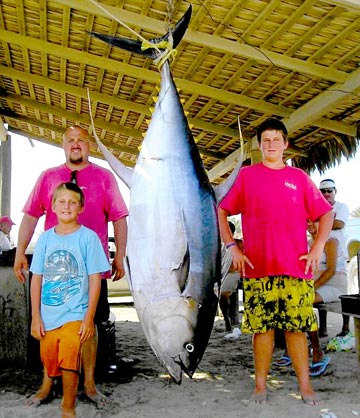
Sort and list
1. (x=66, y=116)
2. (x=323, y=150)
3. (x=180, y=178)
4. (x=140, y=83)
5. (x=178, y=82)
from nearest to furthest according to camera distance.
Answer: (x=180, y=178) < (x=178, y=82) < (x=140, y=83) < (x=323, y=150) < (x=66, y=116)

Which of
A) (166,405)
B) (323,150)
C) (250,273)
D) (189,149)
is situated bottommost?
(166,405)

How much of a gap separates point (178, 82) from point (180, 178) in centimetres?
371

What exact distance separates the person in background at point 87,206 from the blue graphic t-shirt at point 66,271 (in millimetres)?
332

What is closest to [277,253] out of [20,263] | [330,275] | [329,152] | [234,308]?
[20,263]

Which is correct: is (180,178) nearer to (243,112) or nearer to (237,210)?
(237,210)

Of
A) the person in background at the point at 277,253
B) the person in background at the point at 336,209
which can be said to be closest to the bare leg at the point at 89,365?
the person in background at the point at 277,253

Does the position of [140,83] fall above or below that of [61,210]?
above

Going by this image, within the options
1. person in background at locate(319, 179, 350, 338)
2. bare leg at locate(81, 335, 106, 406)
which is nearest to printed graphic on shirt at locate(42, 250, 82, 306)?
bare leg at locate(81, 335, 106, 406)

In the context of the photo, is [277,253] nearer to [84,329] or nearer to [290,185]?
[290,185]

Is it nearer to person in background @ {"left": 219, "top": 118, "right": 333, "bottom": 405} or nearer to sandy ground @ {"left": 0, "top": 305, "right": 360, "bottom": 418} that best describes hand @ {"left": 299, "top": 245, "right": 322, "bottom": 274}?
person in background @ {"left": 219, "top": 118, "right": 333, "bottom": 405}

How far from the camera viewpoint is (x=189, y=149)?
2432mm

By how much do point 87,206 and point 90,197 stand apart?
2.1 inches

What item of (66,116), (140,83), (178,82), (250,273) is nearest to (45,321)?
(250,273)

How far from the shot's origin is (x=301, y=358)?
3.02 meters
